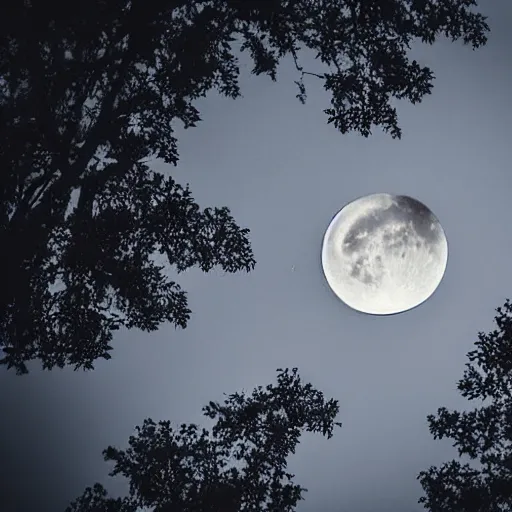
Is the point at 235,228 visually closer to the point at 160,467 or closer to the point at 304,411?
the point at 304,411

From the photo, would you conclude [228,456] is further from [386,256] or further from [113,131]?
[386,256]

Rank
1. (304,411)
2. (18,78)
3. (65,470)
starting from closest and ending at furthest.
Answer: (18,78)
(304,411)
(65,470)

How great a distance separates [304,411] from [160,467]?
11.8ft

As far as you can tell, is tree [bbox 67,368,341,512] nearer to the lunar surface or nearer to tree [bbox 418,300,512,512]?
tree [bbox 418,300,512,512]

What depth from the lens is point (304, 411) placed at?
11.4 meters

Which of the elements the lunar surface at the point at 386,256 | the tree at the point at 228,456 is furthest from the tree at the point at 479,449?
the lunar surface at the point at 386,256

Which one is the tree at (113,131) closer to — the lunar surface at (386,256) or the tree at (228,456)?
the tree at (228,456)

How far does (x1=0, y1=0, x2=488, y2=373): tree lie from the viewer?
9.39 metres

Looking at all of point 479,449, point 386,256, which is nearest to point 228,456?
point 479,449

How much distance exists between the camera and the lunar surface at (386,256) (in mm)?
21125

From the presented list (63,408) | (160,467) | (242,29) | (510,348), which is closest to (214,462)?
(160,467)

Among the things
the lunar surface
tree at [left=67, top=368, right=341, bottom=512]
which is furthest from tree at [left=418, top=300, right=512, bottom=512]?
the lunar surface

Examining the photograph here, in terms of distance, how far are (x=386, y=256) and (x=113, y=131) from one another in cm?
1441

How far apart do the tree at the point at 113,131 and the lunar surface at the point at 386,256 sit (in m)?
10.6
